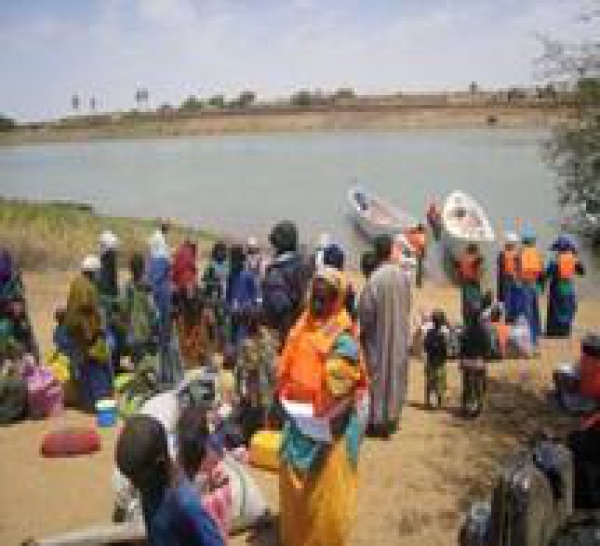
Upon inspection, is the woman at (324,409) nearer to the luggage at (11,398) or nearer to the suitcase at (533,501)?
the suitcase at (533,501)

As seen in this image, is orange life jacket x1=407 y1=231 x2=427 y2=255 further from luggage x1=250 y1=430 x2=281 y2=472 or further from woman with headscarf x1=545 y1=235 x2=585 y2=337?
luggage x1=250 y1=430 x2=281 y2=472

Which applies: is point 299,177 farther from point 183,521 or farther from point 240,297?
point 183,521

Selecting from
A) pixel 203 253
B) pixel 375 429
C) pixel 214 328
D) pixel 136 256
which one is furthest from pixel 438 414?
pixel 203 253

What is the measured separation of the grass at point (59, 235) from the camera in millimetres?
17953

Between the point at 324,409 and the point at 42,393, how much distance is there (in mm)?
4093

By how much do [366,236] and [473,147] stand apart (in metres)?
29.3

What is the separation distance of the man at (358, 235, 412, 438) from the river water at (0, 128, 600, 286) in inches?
533

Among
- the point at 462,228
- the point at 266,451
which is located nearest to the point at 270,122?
the point at 462,228

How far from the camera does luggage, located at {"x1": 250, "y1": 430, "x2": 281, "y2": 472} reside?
7.16 m

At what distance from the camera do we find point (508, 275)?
39.1ft

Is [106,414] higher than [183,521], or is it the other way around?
[183,521]

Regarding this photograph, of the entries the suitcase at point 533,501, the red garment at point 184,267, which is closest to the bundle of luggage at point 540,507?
the suitcase at point 533,501

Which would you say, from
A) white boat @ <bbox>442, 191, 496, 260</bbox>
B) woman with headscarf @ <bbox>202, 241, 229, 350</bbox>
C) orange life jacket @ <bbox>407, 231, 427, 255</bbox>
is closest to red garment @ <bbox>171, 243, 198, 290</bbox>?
woman with headscarf @ <bbox>202, 241, 229, 350</bbox>

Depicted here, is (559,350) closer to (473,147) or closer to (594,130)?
(594,130)
